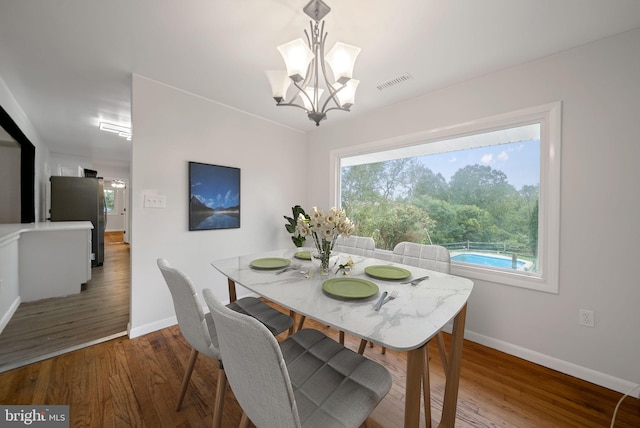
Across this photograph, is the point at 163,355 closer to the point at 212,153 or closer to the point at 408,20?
the point at 212,153

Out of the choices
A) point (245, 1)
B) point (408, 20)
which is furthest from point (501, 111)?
point (245, 1)

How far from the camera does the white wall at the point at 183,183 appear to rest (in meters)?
2.20

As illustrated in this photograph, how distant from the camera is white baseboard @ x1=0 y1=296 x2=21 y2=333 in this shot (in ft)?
7.28

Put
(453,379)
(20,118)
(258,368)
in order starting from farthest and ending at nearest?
1. (20,118)
2. (453,379)
3. (258,368)

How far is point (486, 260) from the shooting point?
2.29 m

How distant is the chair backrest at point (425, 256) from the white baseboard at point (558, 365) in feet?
2.95

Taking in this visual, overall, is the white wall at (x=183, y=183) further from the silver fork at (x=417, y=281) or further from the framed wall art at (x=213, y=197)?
the silver fork at (x=417, y=281)

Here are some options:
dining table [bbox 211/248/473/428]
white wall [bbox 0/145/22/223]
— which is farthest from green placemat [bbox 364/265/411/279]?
white wall [bbox 0/145/22/223]

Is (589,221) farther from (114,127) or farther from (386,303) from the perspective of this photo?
(114,127)

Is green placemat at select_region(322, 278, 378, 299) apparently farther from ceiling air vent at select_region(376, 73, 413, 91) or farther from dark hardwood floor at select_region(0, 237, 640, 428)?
ceiling air vent at select_region(376, 73, 413, 91)

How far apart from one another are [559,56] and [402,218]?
187 cm

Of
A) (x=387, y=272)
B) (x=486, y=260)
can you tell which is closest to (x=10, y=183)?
(x=387, y=272)

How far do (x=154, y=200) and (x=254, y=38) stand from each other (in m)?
1.71

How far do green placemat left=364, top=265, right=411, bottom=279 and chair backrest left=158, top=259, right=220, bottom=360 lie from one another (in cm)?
95
